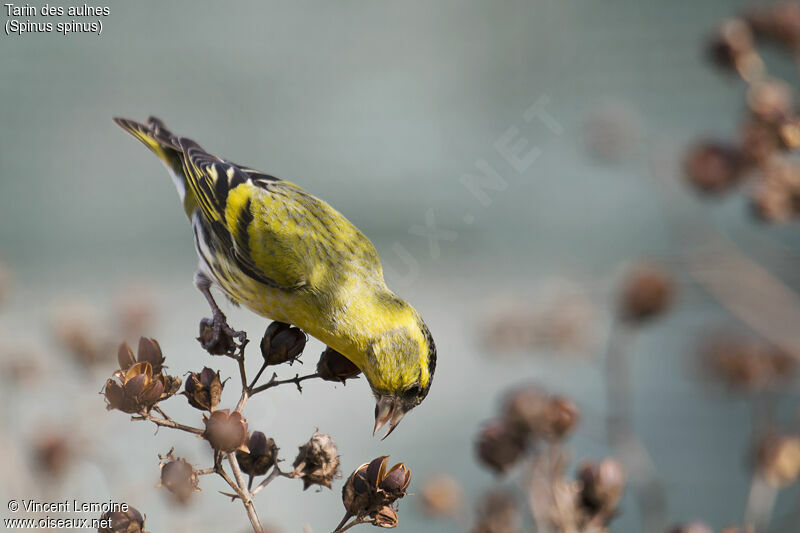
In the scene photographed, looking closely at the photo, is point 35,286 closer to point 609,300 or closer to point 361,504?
point 609,300

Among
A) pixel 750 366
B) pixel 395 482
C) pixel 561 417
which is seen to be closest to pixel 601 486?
pixel 561 417

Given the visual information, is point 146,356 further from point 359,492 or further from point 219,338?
point 359,492

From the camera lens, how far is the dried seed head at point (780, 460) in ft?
6.69

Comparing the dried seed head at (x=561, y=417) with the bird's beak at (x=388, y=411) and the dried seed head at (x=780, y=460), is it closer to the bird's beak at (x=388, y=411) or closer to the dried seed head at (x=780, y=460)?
the bird's beak at (x=388, y=411)

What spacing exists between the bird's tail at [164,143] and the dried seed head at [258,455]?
1.06 metres

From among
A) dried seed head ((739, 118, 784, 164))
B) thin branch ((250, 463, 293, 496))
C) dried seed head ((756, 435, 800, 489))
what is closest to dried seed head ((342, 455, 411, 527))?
thin branch ((250, 463, 293, 496))

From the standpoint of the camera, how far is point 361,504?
120 cm

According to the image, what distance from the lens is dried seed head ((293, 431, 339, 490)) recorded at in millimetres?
1291

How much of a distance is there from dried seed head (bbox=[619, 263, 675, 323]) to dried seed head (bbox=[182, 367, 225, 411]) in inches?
54.8

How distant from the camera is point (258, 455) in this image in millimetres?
1274

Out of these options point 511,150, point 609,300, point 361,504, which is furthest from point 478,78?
point 361,504

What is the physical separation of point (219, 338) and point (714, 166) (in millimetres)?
1166

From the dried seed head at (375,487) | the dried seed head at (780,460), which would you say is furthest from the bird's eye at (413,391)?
the dried seed head at (780,460)

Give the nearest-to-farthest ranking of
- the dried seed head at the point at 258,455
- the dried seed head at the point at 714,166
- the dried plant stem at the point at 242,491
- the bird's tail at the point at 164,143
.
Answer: the dried plant stem at the point at 242,491 → the dried seed head at the point at 258,455 → the dried seed head at the point at 714,166 → the bird's tail at the point at 164,143
